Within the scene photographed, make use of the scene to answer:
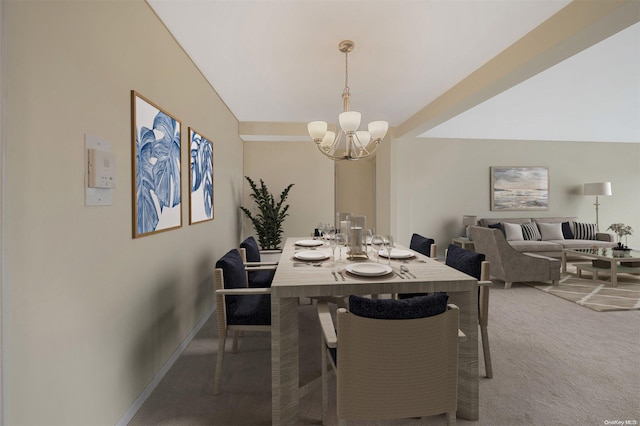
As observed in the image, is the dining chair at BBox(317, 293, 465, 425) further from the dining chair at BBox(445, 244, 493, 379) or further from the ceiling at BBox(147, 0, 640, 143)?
the ceiling at BBox(147, 0, 640, 143)

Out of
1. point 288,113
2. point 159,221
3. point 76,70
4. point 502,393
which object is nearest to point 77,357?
point 159,221

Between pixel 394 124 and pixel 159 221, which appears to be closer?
pixel 159 221

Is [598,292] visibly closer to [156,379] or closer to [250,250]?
[250,250]

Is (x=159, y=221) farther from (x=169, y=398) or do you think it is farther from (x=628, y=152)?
(x=628, y=152)

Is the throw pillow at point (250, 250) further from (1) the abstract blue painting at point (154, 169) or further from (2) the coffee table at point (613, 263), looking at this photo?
(2) the coffee table at point (613, 263)

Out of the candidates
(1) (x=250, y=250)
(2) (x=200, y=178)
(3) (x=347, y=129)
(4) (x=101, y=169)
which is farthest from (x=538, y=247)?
(4) (x=101, y=169)

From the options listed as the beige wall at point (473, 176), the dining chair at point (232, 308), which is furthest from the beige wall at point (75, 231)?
the beige wall at point (473, 176)

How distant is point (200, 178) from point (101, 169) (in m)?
1.48

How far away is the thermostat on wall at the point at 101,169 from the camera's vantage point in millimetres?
1346

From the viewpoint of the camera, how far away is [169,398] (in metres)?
1.85

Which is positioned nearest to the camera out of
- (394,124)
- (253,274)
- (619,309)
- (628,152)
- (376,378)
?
(376,378)

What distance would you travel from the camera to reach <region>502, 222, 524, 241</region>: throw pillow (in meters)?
5.69

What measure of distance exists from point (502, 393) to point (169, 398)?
2.04 m

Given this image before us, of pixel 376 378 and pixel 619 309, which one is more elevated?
pixel 376 378
